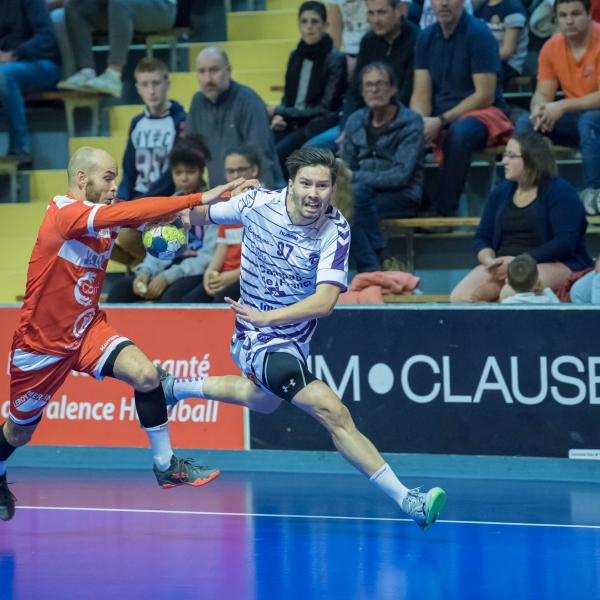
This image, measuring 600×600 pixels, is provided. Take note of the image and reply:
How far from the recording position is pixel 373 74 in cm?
764

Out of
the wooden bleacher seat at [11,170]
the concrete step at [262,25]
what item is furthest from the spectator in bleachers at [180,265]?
the concrete step at [262,25]

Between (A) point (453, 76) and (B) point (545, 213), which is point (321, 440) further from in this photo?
(A) point (453, 76)

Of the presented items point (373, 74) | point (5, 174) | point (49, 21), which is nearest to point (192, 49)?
point (49, 21)

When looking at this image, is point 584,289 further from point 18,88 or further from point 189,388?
point 18,88

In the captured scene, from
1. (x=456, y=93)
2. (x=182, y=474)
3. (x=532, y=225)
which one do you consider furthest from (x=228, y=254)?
(x=182, y=474)

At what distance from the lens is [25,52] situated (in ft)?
31.4

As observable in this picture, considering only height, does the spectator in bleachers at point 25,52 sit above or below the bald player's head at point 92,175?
above

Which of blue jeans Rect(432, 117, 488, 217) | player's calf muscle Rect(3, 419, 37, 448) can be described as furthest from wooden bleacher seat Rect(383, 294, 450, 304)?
player's calf muscle Rect(3, 419, 37, 448)

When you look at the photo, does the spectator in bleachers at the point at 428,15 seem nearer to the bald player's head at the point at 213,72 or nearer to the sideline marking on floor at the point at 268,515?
the bald player's head at the point at 213,72

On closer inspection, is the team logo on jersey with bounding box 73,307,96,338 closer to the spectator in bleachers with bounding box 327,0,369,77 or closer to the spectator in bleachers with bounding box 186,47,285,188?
the spectator in bleachers with bounding box 186,47,285,188

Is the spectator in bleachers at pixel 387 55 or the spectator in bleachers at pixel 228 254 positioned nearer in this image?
the spectator in bleachers at pixel 228 254

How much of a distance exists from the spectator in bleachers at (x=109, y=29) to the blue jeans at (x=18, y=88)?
0.23m

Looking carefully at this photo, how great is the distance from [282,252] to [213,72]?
3649 mm

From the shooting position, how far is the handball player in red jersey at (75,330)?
4.97 m
